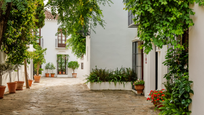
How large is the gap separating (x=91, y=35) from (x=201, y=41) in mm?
9334

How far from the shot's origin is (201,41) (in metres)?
4.27

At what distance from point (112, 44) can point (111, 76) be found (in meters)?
1.95

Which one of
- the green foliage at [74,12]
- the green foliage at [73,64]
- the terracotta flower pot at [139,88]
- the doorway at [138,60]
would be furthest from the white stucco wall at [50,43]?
the green foliage at [74,12]

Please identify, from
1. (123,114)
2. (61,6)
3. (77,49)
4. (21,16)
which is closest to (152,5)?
(61,6)

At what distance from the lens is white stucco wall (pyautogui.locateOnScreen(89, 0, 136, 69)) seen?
43.2 ft

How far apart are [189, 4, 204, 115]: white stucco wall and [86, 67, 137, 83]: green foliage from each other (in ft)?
25.6

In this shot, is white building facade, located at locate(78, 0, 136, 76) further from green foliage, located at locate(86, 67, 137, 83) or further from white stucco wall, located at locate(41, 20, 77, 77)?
white stucco wall, located at locate(41, 20, 77, 77)

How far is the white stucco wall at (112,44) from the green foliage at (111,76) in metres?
0.48

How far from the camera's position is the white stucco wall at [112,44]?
13164 millimetres

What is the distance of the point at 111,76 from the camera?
1262 cm

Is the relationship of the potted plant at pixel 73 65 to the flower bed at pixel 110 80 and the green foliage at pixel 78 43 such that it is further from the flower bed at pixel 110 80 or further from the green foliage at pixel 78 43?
the flower bed at pixel 110 80

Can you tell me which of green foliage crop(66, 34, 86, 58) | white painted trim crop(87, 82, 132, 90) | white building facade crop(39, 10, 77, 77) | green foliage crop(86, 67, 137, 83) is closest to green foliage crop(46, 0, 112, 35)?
green foliage crop(86, 67, 137, 83)

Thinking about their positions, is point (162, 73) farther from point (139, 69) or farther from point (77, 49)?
point (77, 49)

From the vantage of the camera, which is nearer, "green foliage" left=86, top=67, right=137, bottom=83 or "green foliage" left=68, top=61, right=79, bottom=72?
"green foliage" left=86, top=67, right=137, bottom=83
